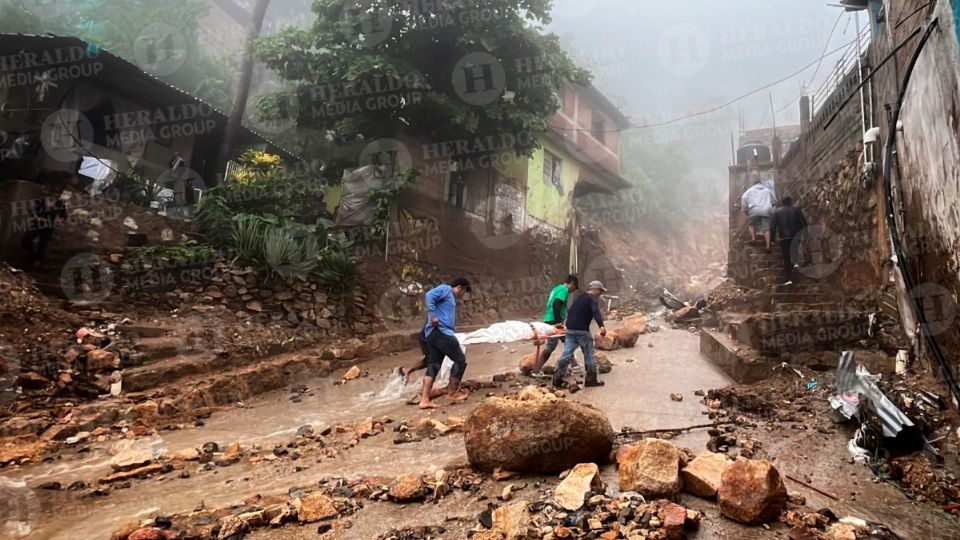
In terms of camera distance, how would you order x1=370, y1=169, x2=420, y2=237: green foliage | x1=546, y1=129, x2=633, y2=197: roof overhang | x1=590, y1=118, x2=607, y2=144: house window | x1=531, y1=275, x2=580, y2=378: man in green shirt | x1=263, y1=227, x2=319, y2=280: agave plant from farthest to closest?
x1=590, y1=118, x2=607, y2=144: house window → x1=546, y1=129, x2=633, y2=197: roof overhang → x1=370, y1=169, x2=420, y2=237: green foliage → x1=263, y1=227, x2=319, y2=280: agave plant → x1=531, y1=275, x2=580, y2=378: man in green shirt

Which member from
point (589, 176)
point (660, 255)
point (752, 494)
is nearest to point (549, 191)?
point (589, 176)

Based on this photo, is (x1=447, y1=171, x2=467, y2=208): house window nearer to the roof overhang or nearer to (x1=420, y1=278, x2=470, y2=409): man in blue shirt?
the roof overhang

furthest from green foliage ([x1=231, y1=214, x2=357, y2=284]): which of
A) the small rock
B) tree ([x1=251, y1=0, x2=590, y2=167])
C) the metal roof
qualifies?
the small rock

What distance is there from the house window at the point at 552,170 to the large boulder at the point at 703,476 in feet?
47.5

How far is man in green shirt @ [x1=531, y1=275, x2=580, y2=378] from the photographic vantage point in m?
7.48

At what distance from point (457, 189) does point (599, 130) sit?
1093cm

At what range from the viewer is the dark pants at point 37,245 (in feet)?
25.0

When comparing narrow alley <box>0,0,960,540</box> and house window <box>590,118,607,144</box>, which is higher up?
house window <box>590,118,607,144</box>

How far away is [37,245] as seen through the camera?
7707 millimetres

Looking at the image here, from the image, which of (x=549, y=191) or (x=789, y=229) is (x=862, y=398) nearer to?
(x=789, y=229)

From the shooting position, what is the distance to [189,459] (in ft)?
15.8

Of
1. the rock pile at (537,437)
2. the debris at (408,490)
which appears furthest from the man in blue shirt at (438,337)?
the debris at (408,490)

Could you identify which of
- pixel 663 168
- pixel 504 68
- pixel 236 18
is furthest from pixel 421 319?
pixel 663 168

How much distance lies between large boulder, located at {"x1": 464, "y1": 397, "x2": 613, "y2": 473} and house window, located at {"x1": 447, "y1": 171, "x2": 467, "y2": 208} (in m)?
9.93
